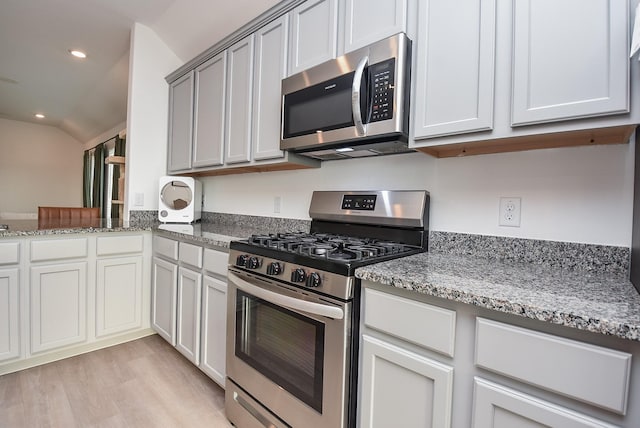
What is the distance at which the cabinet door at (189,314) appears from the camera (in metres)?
1.91

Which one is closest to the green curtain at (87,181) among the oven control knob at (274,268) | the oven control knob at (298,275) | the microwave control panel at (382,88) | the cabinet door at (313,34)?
the cabinet door at (313,34)

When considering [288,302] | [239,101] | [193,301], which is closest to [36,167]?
[239,101]

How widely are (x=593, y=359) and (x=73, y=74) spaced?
16.9ft

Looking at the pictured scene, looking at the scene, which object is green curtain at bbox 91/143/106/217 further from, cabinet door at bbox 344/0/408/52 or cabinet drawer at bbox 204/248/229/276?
cabinet door at bbox 344/0/408/52

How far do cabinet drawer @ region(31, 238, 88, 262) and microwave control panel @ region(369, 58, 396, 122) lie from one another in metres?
2.14

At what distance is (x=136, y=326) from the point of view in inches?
97.8

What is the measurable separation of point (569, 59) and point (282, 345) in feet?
4.61

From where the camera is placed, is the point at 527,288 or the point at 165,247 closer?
the point at 527,288

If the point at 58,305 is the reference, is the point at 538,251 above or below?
above

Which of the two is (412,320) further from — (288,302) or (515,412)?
(288,302)

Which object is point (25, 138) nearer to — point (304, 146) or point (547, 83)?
point (304, 146)

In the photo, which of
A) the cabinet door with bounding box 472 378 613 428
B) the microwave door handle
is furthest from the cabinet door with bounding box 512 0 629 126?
the cabinet door with bounding box 472 378 613 428

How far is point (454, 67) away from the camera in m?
1.17

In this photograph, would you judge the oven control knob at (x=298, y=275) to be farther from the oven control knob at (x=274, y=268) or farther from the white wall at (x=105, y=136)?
the white wall at (x=105, y=136)
